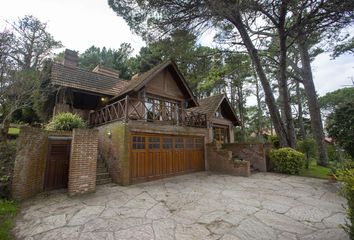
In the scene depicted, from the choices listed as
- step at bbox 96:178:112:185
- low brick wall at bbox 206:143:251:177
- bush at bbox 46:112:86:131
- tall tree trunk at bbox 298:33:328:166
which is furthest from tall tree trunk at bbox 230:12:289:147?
bush at bbox 46:112:86:131

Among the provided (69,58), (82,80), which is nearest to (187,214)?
(82,80)

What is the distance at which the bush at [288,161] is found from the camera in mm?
9883

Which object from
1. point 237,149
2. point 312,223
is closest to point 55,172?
point 312,223

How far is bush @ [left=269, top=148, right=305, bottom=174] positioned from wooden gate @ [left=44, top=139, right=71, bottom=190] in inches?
436

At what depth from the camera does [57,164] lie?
7117 millimetres

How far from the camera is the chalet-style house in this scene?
805 cm

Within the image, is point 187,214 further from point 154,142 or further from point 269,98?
point 269,98

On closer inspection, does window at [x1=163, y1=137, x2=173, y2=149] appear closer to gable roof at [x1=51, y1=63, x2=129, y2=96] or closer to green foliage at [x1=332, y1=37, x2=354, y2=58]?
gable roof at [x1=51, y1=63, x2=129, y2=96]

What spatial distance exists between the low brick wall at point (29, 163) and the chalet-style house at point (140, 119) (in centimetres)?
267

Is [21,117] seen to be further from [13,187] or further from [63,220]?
[63,220]

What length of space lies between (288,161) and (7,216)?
12102mm

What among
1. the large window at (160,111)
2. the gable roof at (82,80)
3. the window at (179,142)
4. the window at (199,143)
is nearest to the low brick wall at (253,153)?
the window at (199,143)

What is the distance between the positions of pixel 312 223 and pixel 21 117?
765 inches

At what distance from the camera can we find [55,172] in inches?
277
